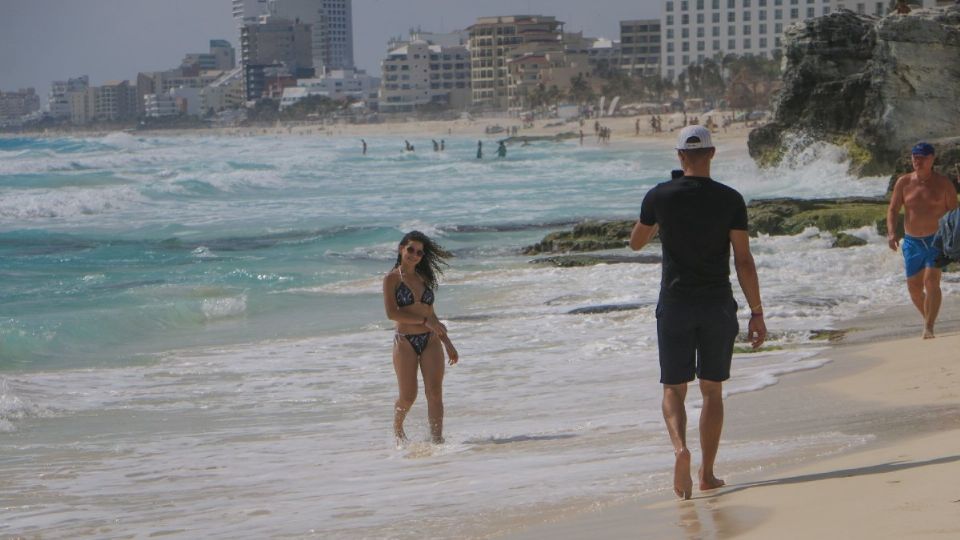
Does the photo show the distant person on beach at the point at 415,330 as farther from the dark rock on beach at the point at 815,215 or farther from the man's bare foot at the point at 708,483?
the dark rock on beach at the point at 815,215

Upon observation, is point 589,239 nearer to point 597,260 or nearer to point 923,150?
point 597,260

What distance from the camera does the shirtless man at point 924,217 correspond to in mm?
9688

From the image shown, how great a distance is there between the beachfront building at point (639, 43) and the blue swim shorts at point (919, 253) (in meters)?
186

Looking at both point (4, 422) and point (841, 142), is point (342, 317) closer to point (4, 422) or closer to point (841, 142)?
point (4, 422)

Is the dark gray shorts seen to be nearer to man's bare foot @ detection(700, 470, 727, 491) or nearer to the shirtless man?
man's bare foot @ detection(700, 470, 727, 491)

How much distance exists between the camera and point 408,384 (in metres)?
8.12

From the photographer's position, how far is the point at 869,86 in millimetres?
32406

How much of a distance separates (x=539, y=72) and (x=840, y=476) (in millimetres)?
179674

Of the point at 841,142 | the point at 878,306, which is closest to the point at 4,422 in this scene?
the point at 878,306

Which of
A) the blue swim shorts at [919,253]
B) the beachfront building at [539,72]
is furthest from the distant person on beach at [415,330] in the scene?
the beachfront building at [539,72]

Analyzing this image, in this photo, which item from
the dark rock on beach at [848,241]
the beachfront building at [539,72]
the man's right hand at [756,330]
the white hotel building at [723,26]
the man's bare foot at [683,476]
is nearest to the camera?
the man's bare foot at [683,476]

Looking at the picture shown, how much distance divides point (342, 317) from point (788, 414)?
8.28 metres

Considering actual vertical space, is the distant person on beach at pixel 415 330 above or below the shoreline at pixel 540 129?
above

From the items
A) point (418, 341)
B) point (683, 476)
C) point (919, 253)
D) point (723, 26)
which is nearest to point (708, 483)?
point (683, 476)
